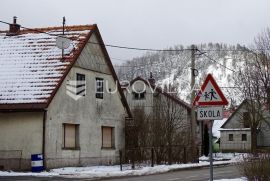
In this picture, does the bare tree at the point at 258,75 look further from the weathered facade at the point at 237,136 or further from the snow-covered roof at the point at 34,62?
the weathered facade at the point at 237,136

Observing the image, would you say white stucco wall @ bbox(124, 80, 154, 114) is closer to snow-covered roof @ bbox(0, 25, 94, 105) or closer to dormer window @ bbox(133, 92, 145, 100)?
dormer window @ bbox(133, 92, 145, 100)

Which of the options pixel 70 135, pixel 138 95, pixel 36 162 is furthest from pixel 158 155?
pixel 138 95

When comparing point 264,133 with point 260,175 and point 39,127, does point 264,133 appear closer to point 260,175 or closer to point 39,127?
point 39,127

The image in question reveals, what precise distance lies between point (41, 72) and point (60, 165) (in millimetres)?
5202

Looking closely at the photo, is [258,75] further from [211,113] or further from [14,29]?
[211,113]

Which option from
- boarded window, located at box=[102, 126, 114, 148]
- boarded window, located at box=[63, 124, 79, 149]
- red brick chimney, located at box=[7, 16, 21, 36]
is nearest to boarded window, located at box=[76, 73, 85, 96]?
boarded window, located at box=[63, 124, 79, 149]

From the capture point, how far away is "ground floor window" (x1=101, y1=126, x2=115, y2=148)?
33.7 metres

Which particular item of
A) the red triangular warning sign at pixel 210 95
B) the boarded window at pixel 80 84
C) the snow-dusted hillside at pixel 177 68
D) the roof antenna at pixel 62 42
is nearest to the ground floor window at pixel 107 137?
the boarded window at pixel 80 84

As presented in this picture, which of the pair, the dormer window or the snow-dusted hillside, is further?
the dormer window

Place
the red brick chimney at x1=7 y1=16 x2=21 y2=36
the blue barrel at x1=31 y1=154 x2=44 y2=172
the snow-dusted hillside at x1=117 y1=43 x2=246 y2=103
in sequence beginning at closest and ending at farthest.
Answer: the blue barrel at x1=31 y1=154 x2=44 y2=172 → the red brick chimney at x1=7 y1=16 x2=21 y2=36 → the snow-dusted hillside at x1=117 y1=43 x2=246 y2=103

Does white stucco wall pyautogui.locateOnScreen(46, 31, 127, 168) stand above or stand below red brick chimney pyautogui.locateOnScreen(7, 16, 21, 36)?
below

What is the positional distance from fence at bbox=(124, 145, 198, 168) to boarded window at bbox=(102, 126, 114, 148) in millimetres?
1320

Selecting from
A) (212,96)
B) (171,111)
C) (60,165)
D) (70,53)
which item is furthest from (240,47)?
(212,96)

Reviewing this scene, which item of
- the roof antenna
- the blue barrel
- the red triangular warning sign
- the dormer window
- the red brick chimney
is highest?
the red brick chimney
